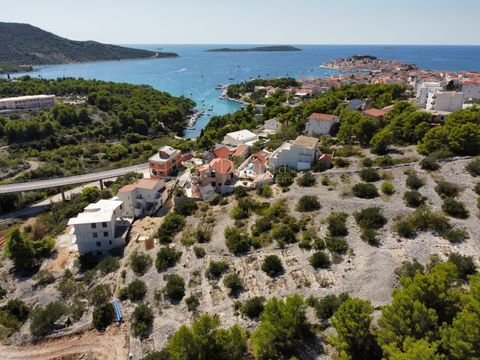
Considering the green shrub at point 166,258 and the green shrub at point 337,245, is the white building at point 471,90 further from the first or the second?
the green shrub at point 166,258

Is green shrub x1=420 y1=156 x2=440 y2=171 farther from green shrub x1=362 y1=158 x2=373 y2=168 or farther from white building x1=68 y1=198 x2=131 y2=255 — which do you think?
white building x1=68 y1=198 x2=131 y2=255

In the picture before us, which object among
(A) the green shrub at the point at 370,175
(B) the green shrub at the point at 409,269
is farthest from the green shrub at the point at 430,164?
(B) the green shrub at the point at 409,269

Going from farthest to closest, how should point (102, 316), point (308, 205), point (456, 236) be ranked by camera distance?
point (308, 205), point (456, 236), point (102, 316)

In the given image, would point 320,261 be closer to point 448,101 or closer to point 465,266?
point 465,266

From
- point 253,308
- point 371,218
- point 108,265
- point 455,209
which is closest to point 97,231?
point 108,265

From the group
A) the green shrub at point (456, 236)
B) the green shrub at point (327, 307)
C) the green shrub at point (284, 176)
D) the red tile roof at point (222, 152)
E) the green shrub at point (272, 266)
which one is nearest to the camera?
the green shrub at point (327, 307)

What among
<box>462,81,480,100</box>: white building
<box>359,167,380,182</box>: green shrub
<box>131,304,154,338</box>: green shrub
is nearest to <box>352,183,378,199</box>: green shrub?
<box>359,167,380,182</box>: green shrub

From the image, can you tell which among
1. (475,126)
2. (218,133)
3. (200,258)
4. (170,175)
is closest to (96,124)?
(218,133)
